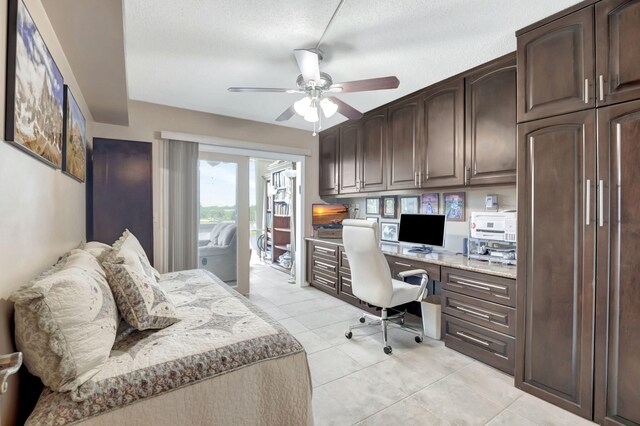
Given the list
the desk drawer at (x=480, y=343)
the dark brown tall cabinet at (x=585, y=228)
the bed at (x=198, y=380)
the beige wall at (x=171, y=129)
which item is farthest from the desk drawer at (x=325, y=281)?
the bed at (x=198, y=380)

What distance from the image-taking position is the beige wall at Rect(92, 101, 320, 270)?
3.20 metres

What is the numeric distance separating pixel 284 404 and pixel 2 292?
1.15 m

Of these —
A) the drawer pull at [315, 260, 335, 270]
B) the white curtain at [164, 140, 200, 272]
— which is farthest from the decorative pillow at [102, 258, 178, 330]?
the drawer pull at [315, 260, 335, 270]

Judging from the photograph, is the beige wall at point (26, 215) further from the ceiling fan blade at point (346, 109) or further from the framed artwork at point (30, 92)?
the ceiling fan blade at point (346, 109)

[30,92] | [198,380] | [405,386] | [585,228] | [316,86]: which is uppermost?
[316,86]

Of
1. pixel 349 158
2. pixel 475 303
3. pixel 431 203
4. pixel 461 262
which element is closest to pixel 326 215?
pixel 349 158

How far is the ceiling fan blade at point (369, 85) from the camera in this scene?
1.96 meters

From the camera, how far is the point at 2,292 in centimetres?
96

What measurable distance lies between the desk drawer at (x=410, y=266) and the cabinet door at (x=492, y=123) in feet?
2.79

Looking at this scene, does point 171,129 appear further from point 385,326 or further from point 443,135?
point 385,326

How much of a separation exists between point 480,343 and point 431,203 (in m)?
1.57

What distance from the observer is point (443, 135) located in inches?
112

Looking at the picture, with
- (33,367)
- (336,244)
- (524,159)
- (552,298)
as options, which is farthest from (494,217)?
(33,367)

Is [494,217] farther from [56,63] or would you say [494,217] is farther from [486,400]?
[56,63]
